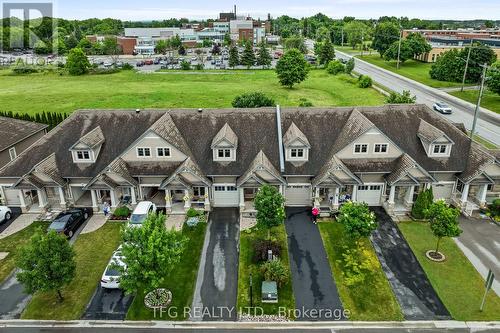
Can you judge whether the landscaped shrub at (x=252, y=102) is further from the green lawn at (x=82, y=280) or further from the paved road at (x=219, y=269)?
the green lawn at (x=82, y=280)

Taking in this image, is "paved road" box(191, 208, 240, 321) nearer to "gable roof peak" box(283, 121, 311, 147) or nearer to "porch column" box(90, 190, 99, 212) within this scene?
"gable roof peak" box(283, 121, 311, 147)

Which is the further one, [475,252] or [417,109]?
[417,109]

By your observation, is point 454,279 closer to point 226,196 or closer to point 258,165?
point 258,165

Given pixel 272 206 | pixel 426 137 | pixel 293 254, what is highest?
pixel 426 137

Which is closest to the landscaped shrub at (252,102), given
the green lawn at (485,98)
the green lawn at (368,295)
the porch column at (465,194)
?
the porch column at (465,194)

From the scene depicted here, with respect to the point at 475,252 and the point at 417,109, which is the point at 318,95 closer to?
the point at 417,109

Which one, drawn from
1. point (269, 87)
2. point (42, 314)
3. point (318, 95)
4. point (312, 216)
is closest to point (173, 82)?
point (269, 87)
